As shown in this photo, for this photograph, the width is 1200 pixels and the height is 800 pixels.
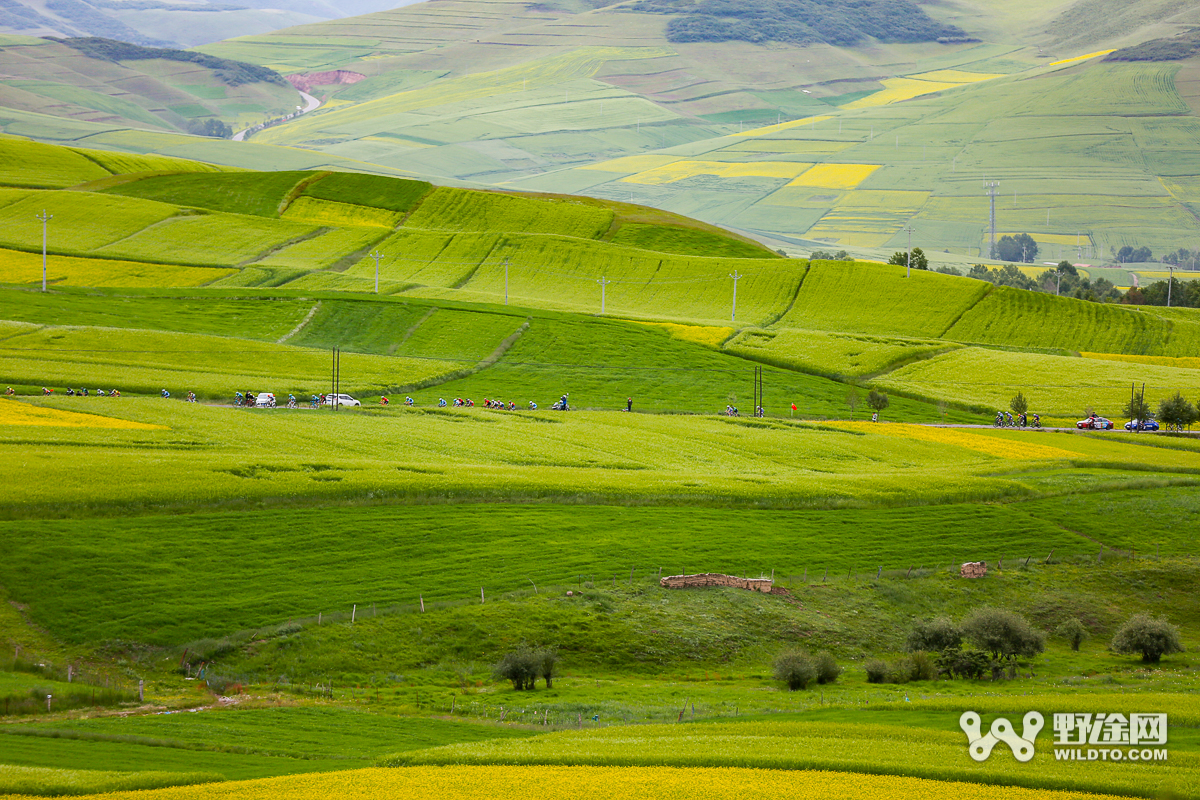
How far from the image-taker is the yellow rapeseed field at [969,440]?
75.4 m

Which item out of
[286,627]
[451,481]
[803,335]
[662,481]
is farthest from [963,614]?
[803,335]

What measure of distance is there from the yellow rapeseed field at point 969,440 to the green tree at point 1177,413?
55.2ft

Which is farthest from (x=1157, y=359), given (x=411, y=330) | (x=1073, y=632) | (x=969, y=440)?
(x=411, y=330)

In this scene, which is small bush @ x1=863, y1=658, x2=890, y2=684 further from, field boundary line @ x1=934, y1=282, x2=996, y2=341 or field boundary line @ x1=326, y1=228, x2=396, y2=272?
field boundary line @ x1=326, y1=228, x2=396, y2=272

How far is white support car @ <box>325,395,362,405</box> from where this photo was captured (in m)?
78.0

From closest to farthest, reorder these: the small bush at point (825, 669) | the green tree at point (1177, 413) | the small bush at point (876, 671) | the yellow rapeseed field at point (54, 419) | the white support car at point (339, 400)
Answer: the small bush at point (825, 669) < the small bush at point (876, 671) < the yellow rapeseed field at point (54, 419) < the white support car at point (339, 400) < the green tree at point (1177, 413)

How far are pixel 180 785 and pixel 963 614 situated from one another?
36.0 meters

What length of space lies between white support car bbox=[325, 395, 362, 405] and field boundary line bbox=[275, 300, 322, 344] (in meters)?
25.8

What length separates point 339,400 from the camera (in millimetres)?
79062

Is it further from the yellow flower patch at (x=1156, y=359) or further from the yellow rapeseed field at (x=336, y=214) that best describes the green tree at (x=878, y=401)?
the yellow rapeseed field at (x=336, y=214)

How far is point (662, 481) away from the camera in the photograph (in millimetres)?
59000

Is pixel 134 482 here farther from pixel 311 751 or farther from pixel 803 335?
pixel 803 335

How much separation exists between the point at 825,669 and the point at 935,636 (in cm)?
621

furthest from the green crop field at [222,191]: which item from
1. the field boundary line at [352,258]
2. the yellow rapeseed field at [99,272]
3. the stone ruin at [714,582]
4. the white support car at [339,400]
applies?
the stone ruin at [714,582]
